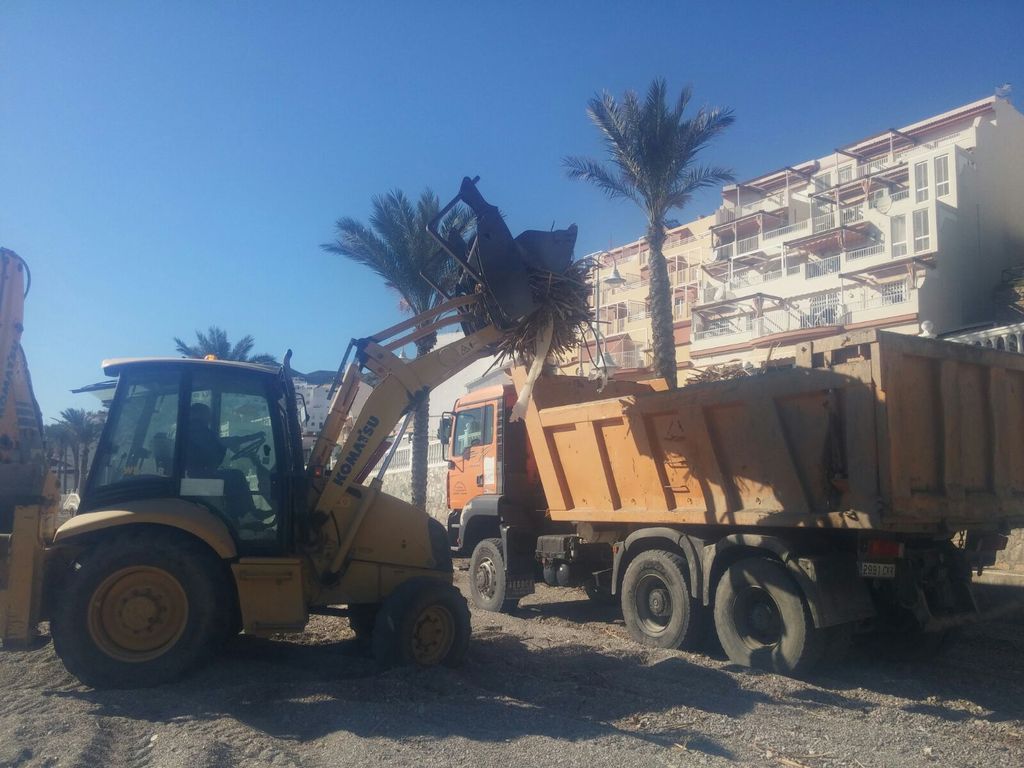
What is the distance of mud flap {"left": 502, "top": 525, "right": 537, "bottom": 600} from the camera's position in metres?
10.9

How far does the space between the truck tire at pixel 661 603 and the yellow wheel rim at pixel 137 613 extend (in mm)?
4864

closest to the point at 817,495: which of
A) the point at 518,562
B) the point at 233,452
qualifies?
the point at 518,562

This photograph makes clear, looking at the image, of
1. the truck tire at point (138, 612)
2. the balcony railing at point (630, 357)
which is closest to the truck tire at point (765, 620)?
the truck tire at point (138, 612)

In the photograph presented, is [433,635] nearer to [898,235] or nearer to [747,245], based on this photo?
[898,235]

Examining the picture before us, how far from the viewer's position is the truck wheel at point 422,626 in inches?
263

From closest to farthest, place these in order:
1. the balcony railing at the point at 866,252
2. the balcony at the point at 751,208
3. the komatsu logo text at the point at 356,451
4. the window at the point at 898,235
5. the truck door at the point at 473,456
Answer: the komatsu logo text at the point at 356,451
the truck door at the point at 473,456
the window at the point at 898,235
the balcony railing at the point at 866,252
the balcony at the point at 751,208

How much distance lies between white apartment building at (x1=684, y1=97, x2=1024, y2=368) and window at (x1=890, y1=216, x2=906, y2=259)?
0.20ft

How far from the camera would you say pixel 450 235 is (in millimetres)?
7848

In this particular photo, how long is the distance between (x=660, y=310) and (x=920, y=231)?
21484 mm

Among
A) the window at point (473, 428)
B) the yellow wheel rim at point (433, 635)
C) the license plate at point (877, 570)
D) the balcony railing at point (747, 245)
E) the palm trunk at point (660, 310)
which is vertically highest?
the balcony railing at point (747, 245)

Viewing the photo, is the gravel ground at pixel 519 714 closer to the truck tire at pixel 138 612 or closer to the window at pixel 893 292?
the truck tire at pixel 138 612

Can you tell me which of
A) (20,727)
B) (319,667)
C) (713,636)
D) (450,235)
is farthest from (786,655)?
(20,727)

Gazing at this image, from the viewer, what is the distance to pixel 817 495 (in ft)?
23.3

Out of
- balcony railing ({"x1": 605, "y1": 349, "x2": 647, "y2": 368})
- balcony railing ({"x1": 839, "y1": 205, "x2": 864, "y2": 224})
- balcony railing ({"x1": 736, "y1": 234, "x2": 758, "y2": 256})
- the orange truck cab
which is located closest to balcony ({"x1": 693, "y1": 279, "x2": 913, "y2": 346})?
balcony railing ({"x1": 605, "y1": 349, "x2": 647, "y2": 368})
